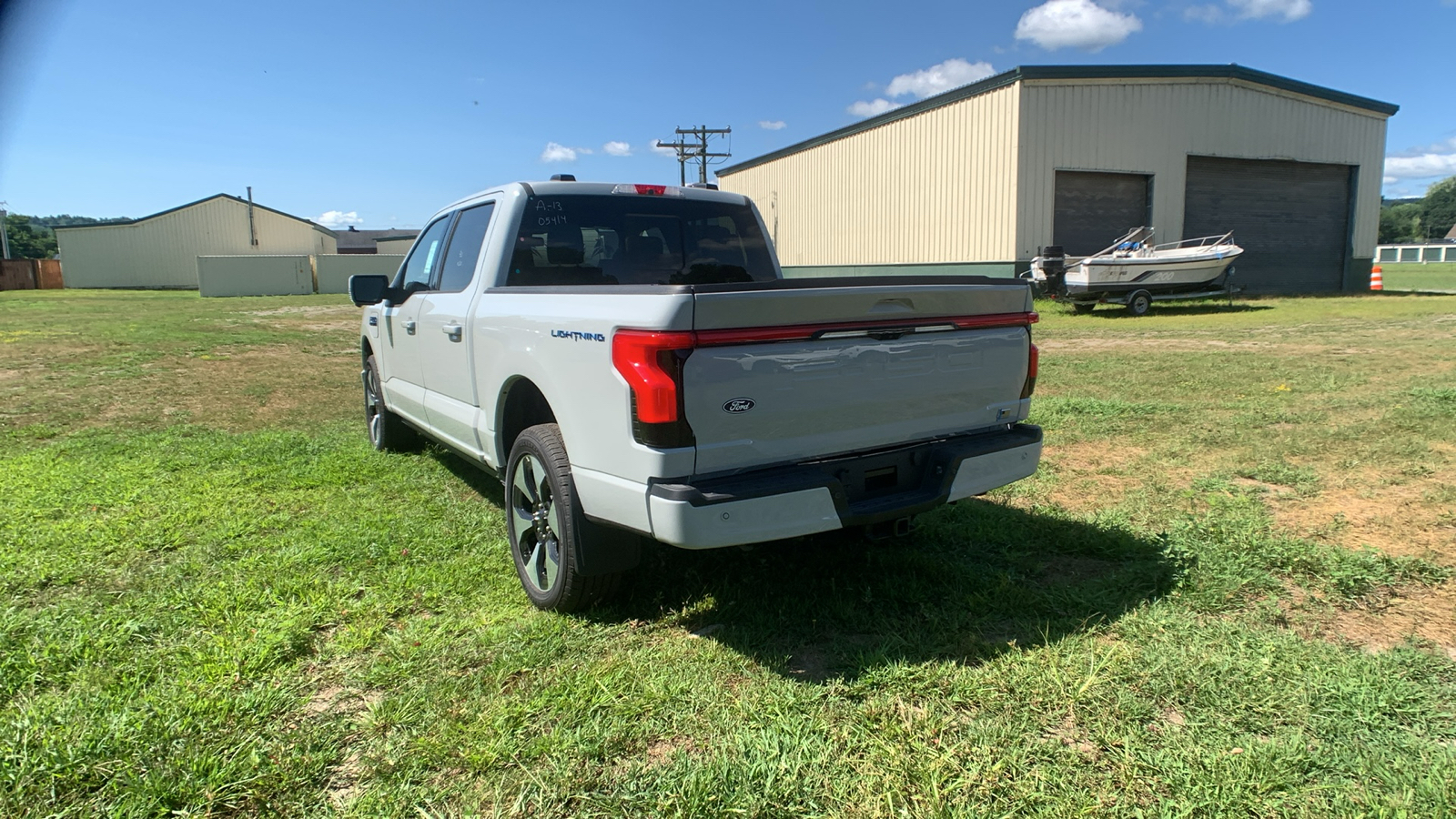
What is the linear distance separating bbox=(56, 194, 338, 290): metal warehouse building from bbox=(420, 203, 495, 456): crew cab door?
58911 mm

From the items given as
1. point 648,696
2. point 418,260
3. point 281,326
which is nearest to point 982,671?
point 648,696

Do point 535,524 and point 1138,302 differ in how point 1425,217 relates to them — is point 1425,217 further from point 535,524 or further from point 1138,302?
point 535,524

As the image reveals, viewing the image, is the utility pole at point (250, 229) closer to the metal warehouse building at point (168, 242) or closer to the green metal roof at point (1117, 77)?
the metal warehouse building at point (168, 242)

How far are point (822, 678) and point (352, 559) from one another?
2.52 m

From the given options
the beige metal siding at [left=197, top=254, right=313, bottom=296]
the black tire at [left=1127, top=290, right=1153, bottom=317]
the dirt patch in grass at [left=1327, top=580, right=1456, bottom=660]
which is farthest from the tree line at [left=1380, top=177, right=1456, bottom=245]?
the dirt patch in grass at [left=1327, top=580, right=1456, bottom=660]

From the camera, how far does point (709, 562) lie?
13.4ft

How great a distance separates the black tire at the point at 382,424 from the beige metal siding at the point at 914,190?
18.3 m

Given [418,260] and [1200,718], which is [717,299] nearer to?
[1200,718]

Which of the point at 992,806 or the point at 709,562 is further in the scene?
the point at 709,562

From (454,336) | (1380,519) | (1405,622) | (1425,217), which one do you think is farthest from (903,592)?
(1425,217)

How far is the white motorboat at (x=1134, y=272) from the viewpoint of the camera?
19.2 meters

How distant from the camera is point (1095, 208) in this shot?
2262 centimetres

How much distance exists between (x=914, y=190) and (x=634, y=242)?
859 inches

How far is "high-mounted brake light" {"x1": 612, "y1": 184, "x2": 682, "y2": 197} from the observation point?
183 inches
